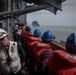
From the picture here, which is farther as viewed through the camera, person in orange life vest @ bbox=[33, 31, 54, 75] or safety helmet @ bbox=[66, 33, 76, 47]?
person in orange life vest @ bbox=[33, 31, 54, 75]

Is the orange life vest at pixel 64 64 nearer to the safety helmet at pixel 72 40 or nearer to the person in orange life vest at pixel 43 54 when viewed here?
the safety helmet at pixel 72 40

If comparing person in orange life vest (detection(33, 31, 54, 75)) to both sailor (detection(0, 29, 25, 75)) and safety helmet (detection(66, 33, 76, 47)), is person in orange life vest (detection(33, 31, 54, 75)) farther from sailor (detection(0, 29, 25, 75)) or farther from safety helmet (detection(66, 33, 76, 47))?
safety helmet (detection(66, 33, 76, 47))

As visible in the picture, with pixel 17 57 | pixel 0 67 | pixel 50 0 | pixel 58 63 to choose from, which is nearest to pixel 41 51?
pixel 17 57

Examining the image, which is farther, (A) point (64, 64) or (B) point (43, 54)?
(B) point (43, 54)

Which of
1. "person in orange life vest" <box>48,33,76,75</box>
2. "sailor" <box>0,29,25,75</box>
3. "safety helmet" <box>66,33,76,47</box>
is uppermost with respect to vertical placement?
"safety helmet" <box>66,33,76,47</box>

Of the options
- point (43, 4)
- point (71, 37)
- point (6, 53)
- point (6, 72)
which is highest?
point (43, 4)

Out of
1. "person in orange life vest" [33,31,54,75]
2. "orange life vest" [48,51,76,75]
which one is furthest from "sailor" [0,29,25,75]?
"orange life vest" [48,51,76,75]

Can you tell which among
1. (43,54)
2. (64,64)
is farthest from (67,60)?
(43,54)

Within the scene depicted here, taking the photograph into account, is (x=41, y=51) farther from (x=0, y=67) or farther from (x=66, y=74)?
(x=66, y=74)

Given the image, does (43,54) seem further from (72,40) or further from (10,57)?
(72,40)

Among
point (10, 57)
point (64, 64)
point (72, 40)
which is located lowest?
point (10, 57)

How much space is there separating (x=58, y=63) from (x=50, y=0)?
11.6 meters

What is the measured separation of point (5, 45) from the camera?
4973 millimetres

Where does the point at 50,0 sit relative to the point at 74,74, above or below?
above
